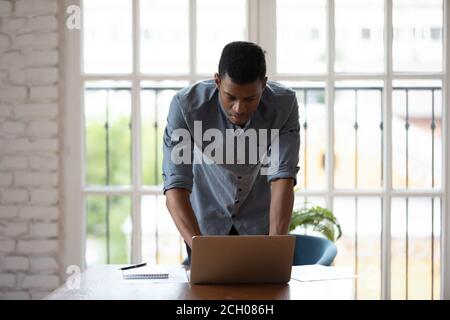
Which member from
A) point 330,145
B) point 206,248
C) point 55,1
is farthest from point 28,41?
point 206,248

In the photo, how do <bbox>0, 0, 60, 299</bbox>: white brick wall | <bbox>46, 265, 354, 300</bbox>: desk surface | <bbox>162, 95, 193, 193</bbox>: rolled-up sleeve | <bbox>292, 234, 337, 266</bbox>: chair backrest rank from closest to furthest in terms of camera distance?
<bbox>46, 265, 354, 300</bbox>: desk surface, <bbox>162, 95, 193, 193</bbox>: rolled-up sleeve, <bbox>292, 234, 337, 266</bbox>: chair backrest, <bbox>0, 0, 60, 299</bbox>: white brick wall

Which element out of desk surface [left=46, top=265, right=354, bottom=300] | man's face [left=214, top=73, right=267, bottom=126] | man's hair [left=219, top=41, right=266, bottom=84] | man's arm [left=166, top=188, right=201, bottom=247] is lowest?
desk surface [left=46, top=265, right=354, bottom=300]

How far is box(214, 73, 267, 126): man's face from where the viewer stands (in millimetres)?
2281

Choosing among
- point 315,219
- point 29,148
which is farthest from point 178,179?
point 29,148

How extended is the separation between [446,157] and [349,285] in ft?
5.91

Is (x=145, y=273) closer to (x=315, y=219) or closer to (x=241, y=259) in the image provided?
(x=241, y=259)

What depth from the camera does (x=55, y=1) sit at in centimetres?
374

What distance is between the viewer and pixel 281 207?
2438 millimetres

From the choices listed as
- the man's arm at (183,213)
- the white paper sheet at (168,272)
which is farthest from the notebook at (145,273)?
the man's arm at (183,213)

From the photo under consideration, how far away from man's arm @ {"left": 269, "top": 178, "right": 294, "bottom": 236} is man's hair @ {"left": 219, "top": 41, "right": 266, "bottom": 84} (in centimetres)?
40

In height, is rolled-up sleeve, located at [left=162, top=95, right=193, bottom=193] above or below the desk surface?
above

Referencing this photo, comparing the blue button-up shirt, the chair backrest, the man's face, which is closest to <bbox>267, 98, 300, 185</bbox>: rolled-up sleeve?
the blue button-up shirt

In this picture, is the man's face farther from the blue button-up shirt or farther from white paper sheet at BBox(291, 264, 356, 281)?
white paper sheet at BBox(291, 264, 356, 281)

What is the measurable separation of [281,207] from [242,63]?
0.51 meters
